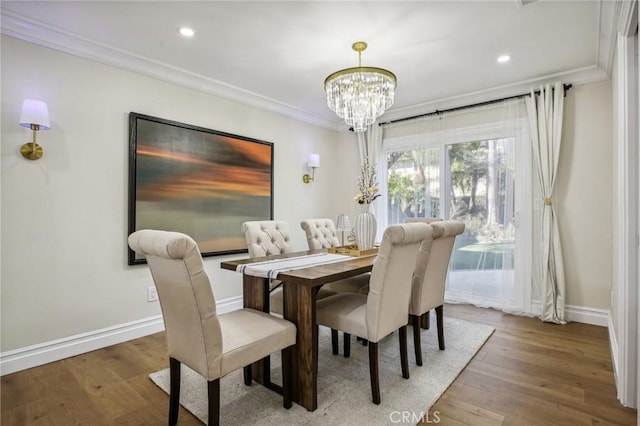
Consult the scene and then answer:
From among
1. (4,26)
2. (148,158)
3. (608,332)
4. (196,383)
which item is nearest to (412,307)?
(196,383)

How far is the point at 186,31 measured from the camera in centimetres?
245

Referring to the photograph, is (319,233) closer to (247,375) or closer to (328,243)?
(328,243)

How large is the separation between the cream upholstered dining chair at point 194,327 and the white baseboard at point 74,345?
4.68ft

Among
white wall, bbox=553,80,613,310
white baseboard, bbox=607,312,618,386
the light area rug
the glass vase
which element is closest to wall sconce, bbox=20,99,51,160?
the light area rug

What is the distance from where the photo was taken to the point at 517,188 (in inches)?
139

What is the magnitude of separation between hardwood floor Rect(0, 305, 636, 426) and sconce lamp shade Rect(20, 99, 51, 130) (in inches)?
67.6

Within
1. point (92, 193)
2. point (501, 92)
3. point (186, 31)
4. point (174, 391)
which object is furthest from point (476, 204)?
point (92, 193)

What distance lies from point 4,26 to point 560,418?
422 cm

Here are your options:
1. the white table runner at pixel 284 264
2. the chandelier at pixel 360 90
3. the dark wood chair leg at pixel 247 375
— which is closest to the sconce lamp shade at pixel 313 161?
the chandelier at pixel 360 90

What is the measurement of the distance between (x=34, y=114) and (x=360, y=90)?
89.9 inches

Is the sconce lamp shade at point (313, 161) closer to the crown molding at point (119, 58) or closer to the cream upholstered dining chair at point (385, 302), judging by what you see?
the crown molding at point (119, 58)

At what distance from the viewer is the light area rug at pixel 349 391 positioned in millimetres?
1751

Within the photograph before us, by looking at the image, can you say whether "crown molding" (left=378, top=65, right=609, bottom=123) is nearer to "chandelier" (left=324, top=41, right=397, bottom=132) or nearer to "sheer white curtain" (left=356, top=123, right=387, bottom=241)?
"sheer white curtain" (left=356, top=123, right=387, bottom=241)

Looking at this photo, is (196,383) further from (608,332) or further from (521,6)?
(608,332)
